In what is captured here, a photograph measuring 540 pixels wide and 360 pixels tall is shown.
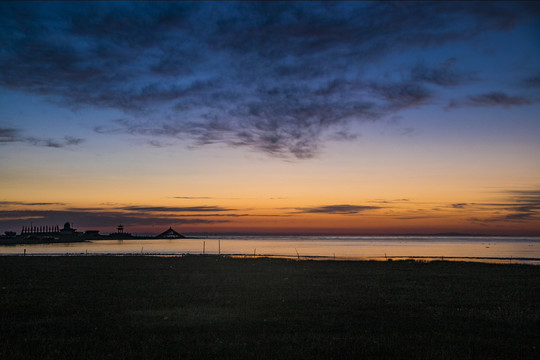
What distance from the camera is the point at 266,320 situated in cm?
1784

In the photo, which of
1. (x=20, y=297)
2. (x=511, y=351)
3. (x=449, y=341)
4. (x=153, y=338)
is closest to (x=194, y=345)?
(x=153, y=338)

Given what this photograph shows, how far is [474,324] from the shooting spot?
57.0ft

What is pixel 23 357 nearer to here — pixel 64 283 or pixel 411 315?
pixel 411 315

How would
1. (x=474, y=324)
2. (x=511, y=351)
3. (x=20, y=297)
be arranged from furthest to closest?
(x=20, y=297)
(x=474, y=324)
(x=511, y=351)

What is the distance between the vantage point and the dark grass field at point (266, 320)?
1344 cm

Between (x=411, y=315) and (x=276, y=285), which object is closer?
(x=411, y=315)

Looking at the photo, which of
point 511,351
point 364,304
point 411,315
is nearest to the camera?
point 511,351

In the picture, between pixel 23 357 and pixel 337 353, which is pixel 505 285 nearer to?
pixel 337 353

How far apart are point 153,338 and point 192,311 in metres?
5.31

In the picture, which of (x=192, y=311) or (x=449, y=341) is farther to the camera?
(x=192, y=311)

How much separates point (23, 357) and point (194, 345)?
Answer: 513 centimetres

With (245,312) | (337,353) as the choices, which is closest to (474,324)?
(337,353)

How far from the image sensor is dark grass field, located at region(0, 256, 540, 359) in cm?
1344

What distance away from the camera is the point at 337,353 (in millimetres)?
13188
